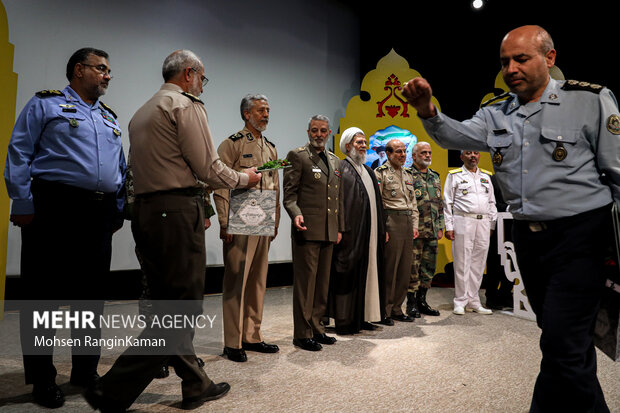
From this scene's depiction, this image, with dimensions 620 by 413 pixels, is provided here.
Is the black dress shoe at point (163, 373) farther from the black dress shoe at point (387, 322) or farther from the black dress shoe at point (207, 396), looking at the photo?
the black dress shoe at point (387, 322)

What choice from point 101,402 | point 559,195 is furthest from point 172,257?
point 559,195

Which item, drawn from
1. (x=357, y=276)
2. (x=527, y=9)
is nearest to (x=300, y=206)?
(x=357, y=276)

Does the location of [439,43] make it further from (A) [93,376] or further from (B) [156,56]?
(A) [93,376]

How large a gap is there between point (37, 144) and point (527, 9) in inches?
A: 237

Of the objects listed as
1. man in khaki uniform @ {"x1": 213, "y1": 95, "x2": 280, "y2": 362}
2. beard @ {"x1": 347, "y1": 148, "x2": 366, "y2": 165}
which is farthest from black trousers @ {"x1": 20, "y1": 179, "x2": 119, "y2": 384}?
beard @ {"x1": 347, "y1": 148, "x2": 366, "y2": 165}

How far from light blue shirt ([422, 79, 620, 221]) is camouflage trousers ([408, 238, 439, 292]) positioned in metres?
3.01

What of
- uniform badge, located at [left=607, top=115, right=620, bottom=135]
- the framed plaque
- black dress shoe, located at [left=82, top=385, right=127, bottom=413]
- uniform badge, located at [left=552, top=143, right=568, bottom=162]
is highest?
uniform badge, located at [left=607, top=115, right=620, bottom=135]

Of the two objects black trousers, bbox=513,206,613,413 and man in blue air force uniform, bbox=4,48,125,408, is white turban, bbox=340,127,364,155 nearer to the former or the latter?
man in blue air force uniform, bbox=4,48,125,408

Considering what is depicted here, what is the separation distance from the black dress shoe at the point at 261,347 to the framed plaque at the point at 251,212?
3.05 ft

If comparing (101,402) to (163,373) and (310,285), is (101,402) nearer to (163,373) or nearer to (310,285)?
(163,373)

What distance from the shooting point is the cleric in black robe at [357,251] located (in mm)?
3770

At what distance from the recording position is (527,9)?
234 inches

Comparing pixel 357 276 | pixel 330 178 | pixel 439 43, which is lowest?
pixel 357 276

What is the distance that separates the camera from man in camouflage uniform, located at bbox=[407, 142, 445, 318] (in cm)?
470
